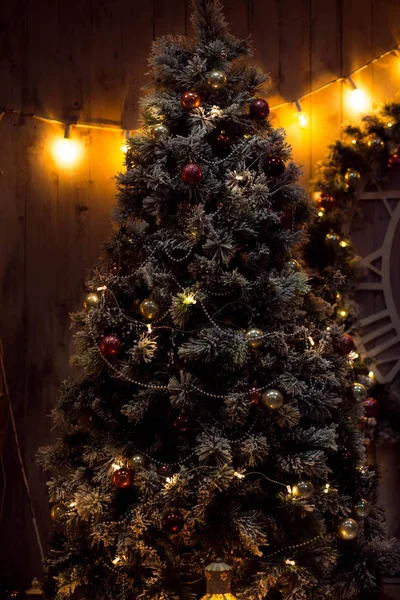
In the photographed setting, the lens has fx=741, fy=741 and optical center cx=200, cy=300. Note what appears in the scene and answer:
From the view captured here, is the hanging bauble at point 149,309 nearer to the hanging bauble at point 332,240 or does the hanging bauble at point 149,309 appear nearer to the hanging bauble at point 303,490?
the hanging bauble at point 303,490

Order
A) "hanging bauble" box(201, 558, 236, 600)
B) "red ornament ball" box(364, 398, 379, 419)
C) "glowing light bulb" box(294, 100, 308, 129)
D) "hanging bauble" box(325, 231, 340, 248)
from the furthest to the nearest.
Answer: "glowing light bulb" box(294, 100, 308, 129) < "hanging bauble" box(325, 231, 340, 248) < "red ornament ball" box(364, 398, 379, 419) < "hanging bauble" box(201, 558, 236, 600)

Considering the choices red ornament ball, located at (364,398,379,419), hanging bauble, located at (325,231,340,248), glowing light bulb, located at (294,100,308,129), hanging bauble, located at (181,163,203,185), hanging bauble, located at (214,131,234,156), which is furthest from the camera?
glowing light bulb, located at (294,100,308,129)

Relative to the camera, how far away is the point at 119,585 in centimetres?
197

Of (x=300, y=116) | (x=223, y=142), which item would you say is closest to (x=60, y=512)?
(x=223, y=142)

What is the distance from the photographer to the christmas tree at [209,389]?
187 cm

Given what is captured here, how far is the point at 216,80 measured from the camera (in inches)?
79.0

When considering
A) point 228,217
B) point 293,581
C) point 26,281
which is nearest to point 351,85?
point 228,217

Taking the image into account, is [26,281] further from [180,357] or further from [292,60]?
[292,60]

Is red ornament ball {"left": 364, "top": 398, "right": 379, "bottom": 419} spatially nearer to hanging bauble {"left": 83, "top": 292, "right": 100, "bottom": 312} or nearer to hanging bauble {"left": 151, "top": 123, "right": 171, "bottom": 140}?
hanging bauble {"left": 83, "top": 292, "right": 100, "bottom": 312}

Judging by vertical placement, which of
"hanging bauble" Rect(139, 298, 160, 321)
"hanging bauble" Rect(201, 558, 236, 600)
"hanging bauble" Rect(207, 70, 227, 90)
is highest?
"hanging bauble" Rect(207, 70, 227, 90)

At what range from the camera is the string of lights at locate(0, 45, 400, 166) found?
2588 millimetres

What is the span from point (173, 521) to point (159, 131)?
40.1 inches

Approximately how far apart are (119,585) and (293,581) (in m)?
0.47

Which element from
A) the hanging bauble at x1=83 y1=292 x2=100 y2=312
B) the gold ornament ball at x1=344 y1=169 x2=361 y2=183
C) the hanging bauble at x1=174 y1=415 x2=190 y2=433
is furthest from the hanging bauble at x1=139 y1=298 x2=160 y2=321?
the gold ornament ball at x1=344 y1=169 x2=361 y2=183
